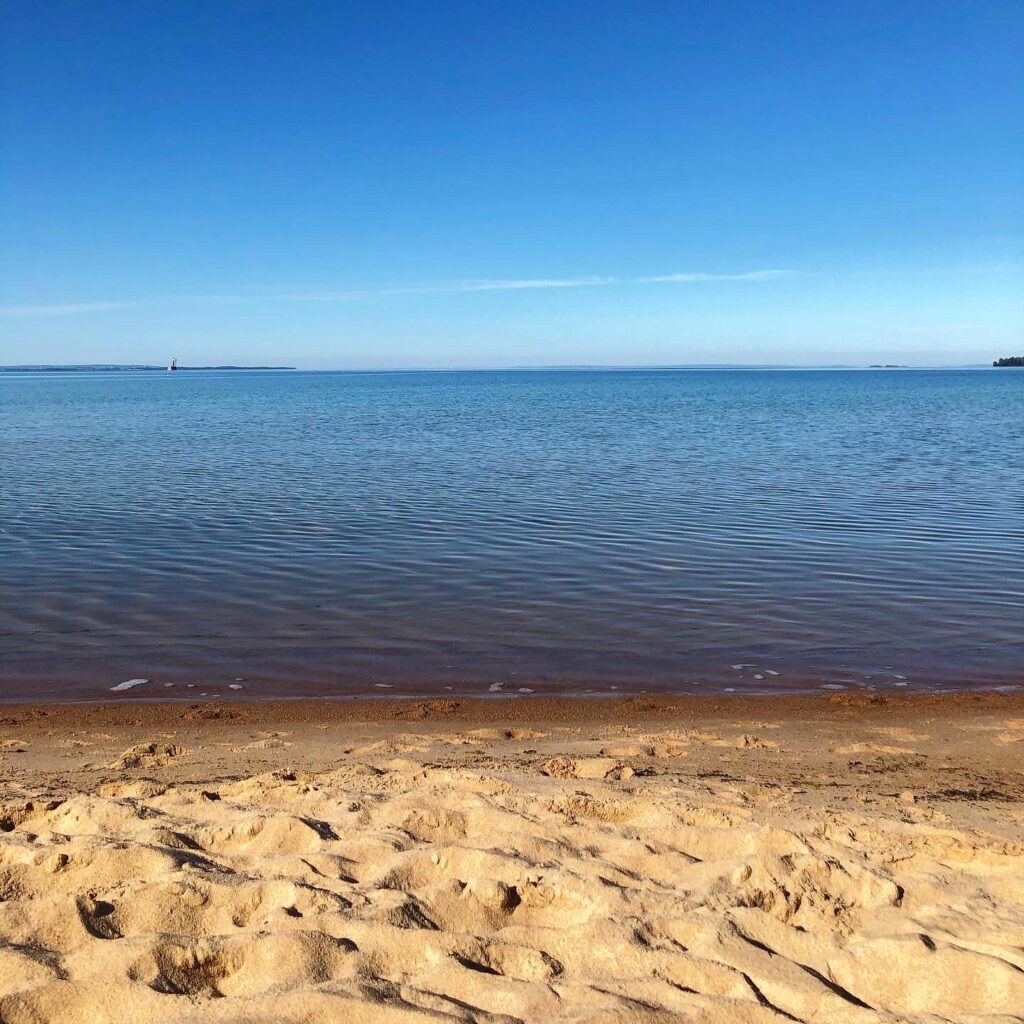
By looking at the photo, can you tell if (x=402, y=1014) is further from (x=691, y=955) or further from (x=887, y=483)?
(x=887, y=483)

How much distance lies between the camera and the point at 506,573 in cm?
1343

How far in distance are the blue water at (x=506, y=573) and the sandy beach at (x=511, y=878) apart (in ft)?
6.87

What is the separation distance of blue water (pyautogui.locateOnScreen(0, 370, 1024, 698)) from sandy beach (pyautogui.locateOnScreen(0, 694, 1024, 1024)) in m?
2.09

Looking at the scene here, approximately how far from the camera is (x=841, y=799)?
239 inches

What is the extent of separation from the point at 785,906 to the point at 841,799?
1793mm

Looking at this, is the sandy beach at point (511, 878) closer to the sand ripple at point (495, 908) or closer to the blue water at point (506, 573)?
the sand ripple at point (495, 908)

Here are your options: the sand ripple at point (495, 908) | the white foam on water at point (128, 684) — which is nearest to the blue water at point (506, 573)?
the white foam on water at point (128, 684)

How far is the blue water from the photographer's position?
9.69 metres

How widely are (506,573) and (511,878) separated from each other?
8785 millimetres

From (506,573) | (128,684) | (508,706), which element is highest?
(506,573)

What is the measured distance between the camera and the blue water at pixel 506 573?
9688 millimetres

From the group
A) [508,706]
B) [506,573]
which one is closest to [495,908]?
[508,706]

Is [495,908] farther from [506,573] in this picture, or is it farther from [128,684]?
[506,573]

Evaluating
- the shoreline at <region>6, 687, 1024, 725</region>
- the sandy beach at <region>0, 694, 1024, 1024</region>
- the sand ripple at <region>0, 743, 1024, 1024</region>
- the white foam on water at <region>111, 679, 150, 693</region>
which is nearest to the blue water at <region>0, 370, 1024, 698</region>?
the white foam on water at <region>111, 679, 150, 693</region>
